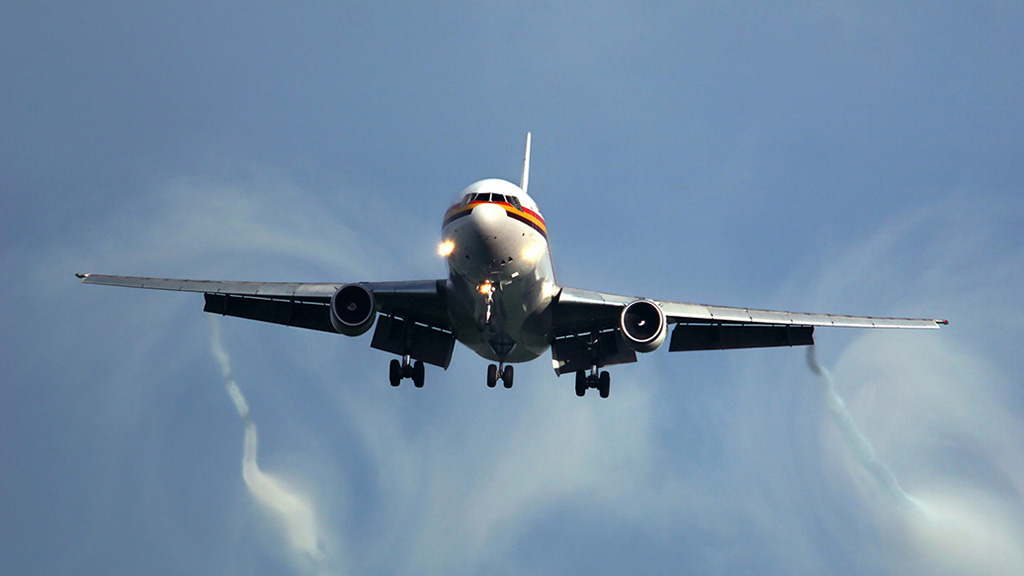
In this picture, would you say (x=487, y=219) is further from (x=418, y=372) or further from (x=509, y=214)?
(x=418, y=372)

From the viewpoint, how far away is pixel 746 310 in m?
31.1

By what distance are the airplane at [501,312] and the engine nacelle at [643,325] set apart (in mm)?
31

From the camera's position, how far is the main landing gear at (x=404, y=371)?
1277 inches

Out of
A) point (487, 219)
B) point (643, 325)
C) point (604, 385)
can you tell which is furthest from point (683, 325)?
point (487, 219)

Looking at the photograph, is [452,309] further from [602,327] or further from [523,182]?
[523,182]

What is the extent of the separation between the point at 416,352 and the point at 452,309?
3.89m

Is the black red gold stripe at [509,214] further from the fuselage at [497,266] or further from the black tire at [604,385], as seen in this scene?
the black tire at [604,385]

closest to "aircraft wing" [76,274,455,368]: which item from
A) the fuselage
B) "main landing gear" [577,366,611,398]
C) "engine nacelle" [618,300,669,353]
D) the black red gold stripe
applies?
the fuselage

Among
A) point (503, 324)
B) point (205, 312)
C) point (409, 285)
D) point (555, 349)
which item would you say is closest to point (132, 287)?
point (205, 312)

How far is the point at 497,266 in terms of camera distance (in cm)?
2575

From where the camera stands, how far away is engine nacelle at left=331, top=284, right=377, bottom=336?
91.4 feet

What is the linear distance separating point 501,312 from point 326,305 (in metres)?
7.06

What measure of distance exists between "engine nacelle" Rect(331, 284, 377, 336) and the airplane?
0.10ft

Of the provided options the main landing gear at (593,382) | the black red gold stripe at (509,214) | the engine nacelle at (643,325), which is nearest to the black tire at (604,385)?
the main landing gear at (593,382)
